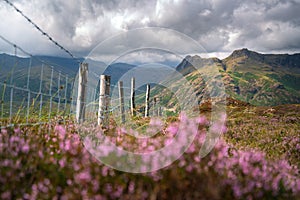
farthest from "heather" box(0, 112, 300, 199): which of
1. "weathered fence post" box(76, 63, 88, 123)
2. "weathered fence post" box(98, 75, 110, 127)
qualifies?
"weathered fence post" box(98, 75, 110, 127)

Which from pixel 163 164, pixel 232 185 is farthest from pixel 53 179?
pixel 232 185

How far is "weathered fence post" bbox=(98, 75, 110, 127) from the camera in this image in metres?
10.8

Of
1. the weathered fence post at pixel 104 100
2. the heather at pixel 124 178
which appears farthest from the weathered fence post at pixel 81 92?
the heather at pixel 124 178

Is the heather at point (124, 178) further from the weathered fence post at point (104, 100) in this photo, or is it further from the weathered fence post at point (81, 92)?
the weathered fence post at point (104, 100)

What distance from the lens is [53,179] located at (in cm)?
401

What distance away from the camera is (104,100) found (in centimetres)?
1109

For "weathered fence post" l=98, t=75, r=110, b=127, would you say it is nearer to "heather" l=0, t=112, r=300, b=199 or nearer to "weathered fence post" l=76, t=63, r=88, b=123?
"weathered fence post" l=76, t=63, r=88, b=123

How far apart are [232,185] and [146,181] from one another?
3.63ft

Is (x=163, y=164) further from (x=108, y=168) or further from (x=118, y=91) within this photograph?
(x=118, y=91)

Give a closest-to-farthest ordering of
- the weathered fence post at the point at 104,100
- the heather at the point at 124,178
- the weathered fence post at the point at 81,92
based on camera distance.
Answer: the heather at the point at 124,178, the weathered fence post at the point at 81,92, the weathered fence post at the point at 104,100

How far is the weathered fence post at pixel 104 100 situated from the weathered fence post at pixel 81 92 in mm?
824

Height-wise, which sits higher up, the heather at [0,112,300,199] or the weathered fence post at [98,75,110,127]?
the weathered fence post at [98,75,110,127]

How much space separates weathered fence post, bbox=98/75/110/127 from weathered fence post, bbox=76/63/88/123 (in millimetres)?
824

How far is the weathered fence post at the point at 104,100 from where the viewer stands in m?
10.8
